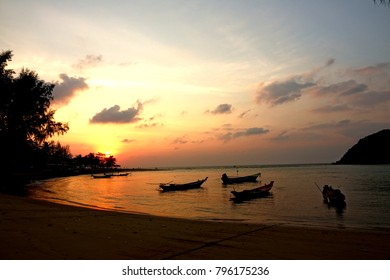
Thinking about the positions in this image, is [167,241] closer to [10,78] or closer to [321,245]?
[321,245]

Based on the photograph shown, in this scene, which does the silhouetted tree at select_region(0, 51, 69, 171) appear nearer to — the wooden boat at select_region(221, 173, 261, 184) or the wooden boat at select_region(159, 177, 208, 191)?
the wooden boat at select_region(159, 177, 208, 191)

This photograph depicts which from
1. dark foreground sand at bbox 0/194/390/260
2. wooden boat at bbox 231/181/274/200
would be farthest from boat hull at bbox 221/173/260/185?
dark foreground sand at bbox 0/194/390/260

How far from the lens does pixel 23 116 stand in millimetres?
41375

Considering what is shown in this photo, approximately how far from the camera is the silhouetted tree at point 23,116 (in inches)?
1508

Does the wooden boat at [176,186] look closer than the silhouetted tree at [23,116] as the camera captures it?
No

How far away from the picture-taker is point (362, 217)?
74.5ft

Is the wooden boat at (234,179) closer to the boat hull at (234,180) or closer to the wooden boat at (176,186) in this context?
the boat hull at (234,180)

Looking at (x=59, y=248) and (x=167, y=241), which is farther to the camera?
(x=167, y=241)

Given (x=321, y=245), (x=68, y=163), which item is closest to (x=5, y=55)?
(x=321, y=245)

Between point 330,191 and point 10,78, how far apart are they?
42.9 metres

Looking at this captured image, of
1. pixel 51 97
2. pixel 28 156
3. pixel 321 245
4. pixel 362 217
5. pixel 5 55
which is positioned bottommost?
pixel 362 217

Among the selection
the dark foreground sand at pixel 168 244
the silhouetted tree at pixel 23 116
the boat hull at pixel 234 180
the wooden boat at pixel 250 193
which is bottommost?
the boat hull at pixel 234 180

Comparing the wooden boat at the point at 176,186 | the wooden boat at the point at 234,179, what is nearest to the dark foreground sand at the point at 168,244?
the wooden boat at the point at 176,186

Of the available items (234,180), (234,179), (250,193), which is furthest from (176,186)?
(234,180)
